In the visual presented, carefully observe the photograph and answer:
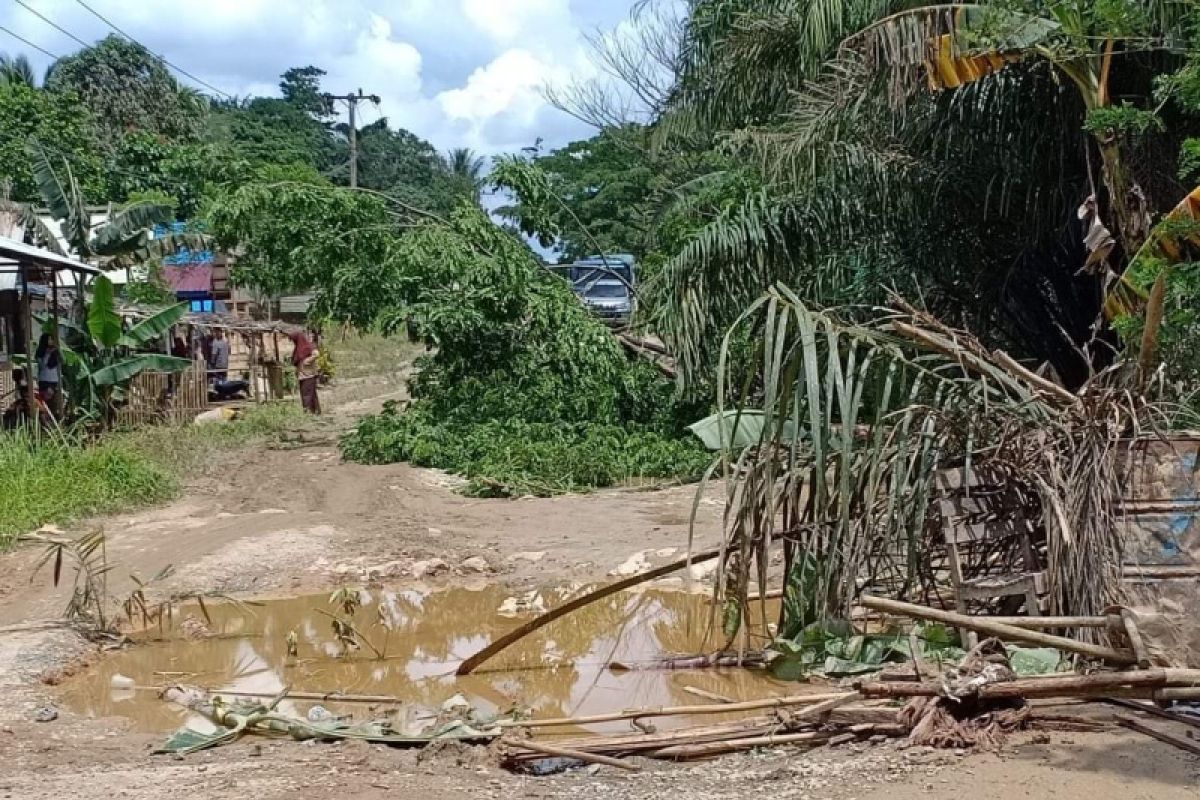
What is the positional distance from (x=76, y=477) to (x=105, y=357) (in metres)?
5.34

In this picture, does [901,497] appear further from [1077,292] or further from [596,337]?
[596,337]

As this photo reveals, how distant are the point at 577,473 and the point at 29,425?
20.3 feet

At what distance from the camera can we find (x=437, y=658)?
7977 millimetres

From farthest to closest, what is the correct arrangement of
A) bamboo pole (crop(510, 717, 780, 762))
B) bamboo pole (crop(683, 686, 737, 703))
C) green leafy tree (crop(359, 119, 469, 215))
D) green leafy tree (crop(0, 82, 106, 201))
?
1. green leafy tree (crop(359, 119, 469, 215))
2. green leafy tree (crop(0, 82, 106, 201))
3. bamboo pole (crop(683, 686, 737, 703))
4. bamboo pole (crop(510, 717, 780, 762))

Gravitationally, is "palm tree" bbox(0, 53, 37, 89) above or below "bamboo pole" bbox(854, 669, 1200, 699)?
above

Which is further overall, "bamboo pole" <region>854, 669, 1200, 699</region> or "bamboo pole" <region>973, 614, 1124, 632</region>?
"bamboo pole" <region>973, 614, 1124, 632</region>

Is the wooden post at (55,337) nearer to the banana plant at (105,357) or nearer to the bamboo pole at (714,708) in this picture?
the banana plant at (105,357)

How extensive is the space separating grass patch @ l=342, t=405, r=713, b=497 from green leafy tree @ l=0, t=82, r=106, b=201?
1384cm

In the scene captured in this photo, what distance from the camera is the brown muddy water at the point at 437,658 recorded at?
691 centimetres

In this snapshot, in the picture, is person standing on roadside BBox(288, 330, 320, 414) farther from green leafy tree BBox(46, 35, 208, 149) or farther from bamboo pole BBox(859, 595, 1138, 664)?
green leafy tree BBox(46, 35, 208, 149)

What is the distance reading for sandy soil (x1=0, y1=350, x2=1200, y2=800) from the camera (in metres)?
4.67

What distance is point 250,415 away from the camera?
19.8 m

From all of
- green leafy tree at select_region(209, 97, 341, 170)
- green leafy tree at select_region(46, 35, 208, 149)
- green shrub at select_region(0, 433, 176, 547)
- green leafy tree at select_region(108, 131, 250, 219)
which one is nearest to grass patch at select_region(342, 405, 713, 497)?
green shrub at select_region(0, 433, 176, 547)

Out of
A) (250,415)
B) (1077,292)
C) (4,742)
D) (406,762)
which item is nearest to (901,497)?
(406,762)
